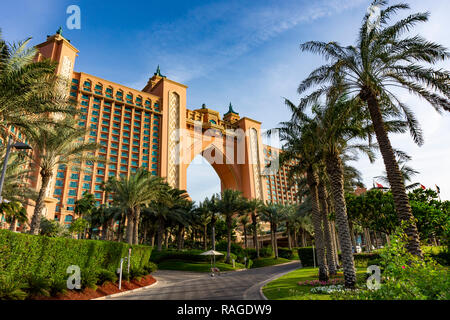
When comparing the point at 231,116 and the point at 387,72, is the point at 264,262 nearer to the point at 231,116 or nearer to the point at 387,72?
the point at 387,72

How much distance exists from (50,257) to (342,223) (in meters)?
14.8

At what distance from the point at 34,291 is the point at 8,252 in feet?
6.28

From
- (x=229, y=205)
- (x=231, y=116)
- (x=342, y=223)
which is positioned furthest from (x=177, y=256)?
(x=231, y=116)

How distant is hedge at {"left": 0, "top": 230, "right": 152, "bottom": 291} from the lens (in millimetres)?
10633

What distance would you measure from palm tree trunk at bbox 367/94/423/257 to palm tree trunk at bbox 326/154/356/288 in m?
2.83

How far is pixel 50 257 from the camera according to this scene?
12.7 meters

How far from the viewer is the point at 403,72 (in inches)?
528

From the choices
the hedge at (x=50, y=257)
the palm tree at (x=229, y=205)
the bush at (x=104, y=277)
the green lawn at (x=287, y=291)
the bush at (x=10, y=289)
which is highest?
the palm tree at (x=229, y=205)

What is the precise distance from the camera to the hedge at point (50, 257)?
34.9 ft

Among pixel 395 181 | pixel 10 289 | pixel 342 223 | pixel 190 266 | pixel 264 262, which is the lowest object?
pixel 264 262

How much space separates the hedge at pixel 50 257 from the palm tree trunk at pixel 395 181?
50.1ft

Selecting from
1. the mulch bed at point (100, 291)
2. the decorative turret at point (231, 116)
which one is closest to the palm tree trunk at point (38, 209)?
the mulch bed at point (100, 291)

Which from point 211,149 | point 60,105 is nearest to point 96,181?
point 211,149

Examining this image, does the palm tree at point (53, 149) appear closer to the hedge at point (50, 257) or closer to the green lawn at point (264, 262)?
the hedge at point (50, 257)
